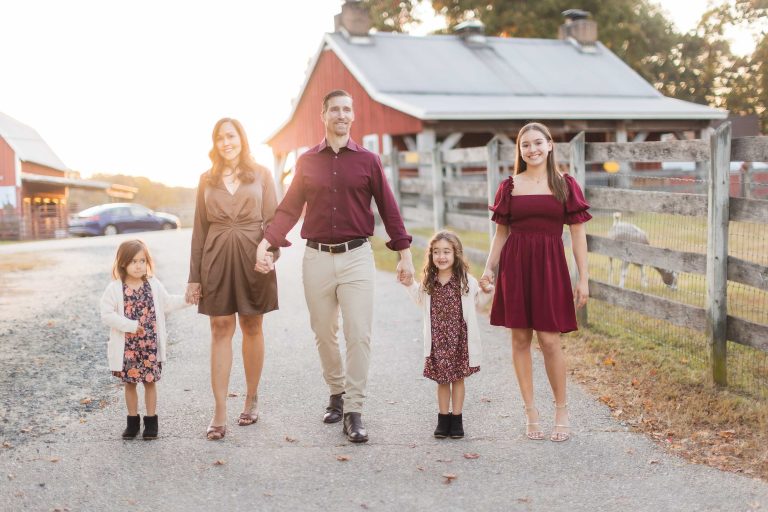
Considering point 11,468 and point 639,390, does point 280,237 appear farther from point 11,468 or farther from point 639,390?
point 639,390

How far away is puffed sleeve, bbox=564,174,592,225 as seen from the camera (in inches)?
199

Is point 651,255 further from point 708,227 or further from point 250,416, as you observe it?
point 250,416

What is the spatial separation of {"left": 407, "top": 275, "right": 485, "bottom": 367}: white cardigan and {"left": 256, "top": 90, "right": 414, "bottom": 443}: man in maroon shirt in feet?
0.58

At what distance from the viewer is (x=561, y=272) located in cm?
505

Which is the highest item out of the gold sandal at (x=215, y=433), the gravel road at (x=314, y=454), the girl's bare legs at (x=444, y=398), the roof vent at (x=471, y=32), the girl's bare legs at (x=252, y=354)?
the roof vent at (x=471, y=32)

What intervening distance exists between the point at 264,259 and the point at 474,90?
19.9 m

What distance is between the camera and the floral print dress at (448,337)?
504 centimetres

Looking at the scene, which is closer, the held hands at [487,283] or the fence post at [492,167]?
the held hands at [487,283]

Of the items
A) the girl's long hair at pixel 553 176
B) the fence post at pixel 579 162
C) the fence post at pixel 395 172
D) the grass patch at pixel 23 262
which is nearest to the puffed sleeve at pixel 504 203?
the girl's long hair at pixel 553 176

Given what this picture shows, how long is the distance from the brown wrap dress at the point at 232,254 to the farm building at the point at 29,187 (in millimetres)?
31650

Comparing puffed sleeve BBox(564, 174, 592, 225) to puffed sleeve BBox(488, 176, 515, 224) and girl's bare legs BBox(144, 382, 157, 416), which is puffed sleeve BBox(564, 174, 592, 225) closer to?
puffed sleeve BBox(488, 176, 515, 224)

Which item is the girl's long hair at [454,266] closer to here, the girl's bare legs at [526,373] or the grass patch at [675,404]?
the girl's bare legs at [526,373]

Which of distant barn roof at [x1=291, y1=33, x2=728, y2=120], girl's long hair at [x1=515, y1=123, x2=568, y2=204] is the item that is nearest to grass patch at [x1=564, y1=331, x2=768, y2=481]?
girl's long hair at [x1=515, y1=123, x2=568, y2=204]

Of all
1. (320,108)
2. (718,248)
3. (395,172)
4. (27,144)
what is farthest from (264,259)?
(27,144)
